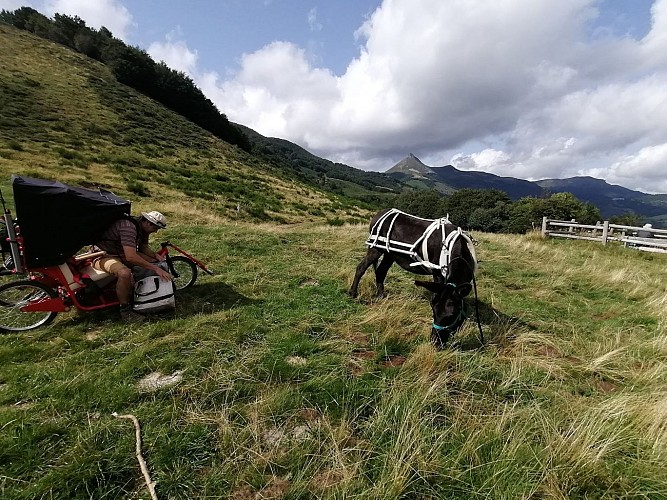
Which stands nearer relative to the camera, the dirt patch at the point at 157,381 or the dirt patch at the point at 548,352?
the dirt patch at the point at 157,381

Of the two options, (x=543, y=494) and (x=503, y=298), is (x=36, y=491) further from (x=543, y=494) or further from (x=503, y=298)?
(x=503, y=298)

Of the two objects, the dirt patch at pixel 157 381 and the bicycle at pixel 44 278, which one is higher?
the bicycle at pixel 44 278

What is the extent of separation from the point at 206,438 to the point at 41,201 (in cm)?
385

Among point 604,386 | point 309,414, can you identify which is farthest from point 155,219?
point 604,386

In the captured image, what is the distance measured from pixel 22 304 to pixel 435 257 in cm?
607

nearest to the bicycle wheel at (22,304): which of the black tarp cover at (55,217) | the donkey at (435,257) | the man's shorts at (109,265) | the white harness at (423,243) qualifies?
the black tarp cover at (55,217)

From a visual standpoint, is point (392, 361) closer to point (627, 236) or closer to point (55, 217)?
point (55, 217)

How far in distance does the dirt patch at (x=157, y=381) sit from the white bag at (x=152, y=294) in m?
1.52

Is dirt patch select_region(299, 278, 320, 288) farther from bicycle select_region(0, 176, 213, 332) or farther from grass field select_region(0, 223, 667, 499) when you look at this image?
bicycle select_region(0, 176, 213, 332)

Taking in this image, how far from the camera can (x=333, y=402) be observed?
3252 mm

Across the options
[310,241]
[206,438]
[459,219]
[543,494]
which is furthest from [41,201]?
[459,219]

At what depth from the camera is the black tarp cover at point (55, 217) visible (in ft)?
13.7

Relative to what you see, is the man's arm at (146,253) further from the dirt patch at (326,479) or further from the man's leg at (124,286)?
the dirt patch at (326,479)

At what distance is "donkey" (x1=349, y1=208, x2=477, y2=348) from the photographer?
4223 mm
